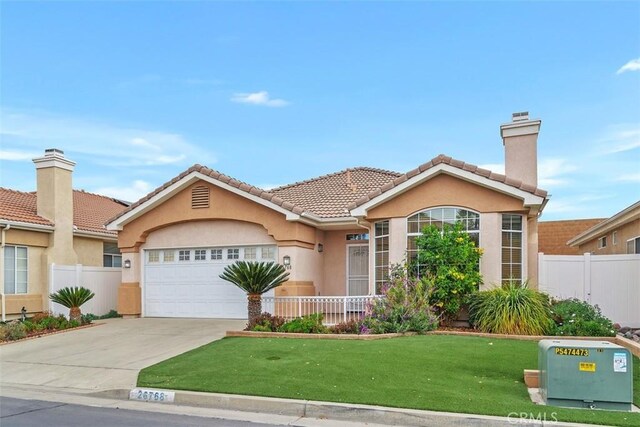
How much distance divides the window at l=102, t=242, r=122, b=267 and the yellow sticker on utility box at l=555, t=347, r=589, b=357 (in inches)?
758

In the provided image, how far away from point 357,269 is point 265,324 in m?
5.60

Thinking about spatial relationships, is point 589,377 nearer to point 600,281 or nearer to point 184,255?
point 600,281

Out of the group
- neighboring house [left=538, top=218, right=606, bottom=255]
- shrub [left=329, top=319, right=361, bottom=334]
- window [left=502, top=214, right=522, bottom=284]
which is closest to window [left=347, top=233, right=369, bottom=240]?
window [left=502, top=214, right=522, bottom=284]

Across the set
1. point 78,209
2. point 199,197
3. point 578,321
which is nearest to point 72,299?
point 199,197

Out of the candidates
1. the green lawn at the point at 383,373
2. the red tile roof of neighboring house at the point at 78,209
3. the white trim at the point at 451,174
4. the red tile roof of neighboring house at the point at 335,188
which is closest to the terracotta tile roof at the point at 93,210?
the red tile roof of neighboring house at the point at 78,209

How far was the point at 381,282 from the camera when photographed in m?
15.0

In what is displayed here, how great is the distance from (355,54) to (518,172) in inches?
241

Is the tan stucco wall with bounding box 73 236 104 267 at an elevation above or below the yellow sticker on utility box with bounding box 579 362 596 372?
above

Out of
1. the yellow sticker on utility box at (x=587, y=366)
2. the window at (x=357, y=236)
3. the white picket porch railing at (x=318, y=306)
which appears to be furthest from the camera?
the window at (x=357, y=236)

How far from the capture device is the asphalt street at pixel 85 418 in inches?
272

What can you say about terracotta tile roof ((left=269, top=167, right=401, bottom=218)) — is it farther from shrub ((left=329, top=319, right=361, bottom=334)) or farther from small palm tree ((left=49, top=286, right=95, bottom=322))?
small palm tree ((left=49, top=286, right=95, bottom=322))

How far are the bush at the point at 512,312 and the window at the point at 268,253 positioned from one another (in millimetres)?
6686

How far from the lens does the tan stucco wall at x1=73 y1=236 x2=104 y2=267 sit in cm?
2016

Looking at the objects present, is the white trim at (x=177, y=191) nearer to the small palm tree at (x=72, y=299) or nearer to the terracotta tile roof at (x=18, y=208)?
the terracotta tile roof at (x=18, y=208)
